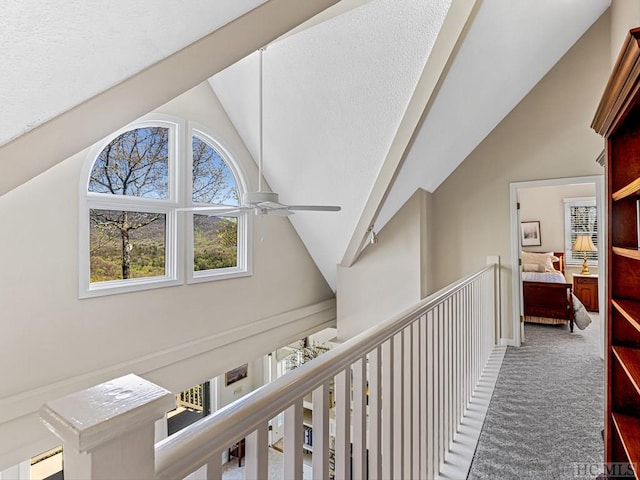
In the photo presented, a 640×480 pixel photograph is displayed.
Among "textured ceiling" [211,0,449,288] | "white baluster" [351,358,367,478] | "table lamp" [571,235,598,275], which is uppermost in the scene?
"textured ceiling" [211,0,449,288]

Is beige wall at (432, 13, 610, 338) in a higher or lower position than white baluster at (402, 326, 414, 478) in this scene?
higher

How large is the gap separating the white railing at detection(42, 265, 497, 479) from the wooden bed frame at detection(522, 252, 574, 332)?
3.19 metres

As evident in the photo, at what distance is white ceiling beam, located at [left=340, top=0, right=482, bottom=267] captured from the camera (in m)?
2.45

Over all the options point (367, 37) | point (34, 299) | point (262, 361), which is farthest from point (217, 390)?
point (367, 37)

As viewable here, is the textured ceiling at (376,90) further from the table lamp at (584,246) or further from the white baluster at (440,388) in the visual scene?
the table lamp at (584,246)

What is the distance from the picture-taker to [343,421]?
3.40ft

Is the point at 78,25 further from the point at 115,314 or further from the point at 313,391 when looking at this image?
the point at 115,314

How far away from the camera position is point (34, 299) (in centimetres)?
282

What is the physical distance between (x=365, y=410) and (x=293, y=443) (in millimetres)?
400

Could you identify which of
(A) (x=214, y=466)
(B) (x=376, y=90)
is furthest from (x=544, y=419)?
(B) (x=376, y=90)

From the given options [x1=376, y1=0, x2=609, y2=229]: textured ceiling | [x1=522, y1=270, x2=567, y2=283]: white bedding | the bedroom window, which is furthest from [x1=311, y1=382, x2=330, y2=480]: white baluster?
the bedroom window

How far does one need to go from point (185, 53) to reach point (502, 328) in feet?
14.3

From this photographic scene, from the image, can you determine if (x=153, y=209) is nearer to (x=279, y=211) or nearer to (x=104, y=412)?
(x=279, y=211)

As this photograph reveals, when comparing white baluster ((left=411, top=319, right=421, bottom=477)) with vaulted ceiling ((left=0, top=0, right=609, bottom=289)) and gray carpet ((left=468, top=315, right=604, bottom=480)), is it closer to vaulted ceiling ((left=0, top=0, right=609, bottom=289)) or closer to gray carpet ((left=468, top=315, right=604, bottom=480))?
gray carpet ((left=468, top=315, right=604, bottom=480))
